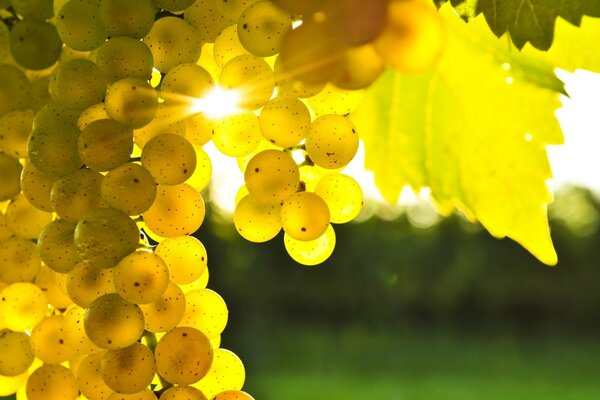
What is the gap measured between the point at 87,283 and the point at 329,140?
0.16 m

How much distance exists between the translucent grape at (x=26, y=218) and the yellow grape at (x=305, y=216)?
18 centimetres

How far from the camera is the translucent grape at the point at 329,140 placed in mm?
526

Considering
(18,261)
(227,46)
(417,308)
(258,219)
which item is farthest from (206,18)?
(417,308)

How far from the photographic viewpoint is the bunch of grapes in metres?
0.50

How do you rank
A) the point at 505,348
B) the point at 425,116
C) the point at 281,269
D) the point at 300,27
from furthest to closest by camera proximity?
1. the point at 505,348
2. the point at 281,269
3. the point at 425,116
4. the point at 300,27

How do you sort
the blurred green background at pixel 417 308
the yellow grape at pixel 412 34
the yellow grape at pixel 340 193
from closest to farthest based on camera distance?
the yellow grape at pixel 412 34 < the yellow grape at pixel 340 193 < the blurred green background at pixel 417 308

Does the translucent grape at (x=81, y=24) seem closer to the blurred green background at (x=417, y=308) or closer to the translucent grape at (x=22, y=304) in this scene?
the translucent grape at (x=22, y=304)

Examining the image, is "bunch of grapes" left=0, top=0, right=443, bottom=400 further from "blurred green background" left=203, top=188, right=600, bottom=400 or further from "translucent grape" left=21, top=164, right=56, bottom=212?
"blurred green background" left=203, top=188, right=600, bottom=400

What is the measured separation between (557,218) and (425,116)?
11.4 m

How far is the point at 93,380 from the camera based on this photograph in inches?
21.6

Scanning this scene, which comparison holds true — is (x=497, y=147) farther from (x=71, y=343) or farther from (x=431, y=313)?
(x=431, y=313)

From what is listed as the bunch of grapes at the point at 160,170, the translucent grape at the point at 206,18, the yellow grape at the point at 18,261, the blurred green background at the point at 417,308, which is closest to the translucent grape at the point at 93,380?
the bunch of grapes at the point at 160,170

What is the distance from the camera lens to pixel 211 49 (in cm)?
57

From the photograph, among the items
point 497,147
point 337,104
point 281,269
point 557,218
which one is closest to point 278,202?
point 337,104
